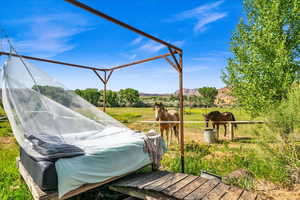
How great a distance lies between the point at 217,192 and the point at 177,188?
524 mm

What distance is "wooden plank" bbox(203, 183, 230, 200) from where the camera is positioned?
2.14m

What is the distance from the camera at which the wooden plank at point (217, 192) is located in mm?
2140

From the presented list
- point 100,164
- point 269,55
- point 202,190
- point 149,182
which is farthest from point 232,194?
point 269,55

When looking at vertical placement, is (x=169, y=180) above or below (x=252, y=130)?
below

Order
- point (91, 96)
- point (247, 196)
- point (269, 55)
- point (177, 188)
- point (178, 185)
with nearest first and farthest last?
1. point (247, 196)
2. point (177, 188)
3. point (178, 185)
4. point (269, 55)
5. point (91, 96)

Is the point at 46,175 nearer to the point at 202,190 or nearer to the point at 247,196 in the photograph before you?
the point at 202,190

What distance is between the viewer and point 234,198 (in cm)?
215

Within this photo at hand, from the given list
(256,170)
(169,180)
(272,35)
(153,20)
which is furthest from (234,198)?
(153,20)

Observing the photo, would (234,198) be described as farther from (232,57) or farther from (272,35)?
(232,57)

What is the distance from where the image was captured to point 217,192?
2.28 meters

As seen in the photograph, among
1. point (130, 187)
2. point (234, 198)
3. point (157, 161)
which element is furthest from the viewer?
point (157, 161)

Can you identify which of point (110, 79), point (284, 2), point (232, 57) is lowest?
point (110, 79)

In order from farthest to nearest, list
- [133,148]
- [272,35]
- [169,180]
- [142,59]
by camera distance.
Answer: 1. [272,35]
2. [142,59]
3. [133,148]
4. [169,180]

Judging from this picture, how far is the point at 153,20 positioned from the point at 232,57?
3388mm
